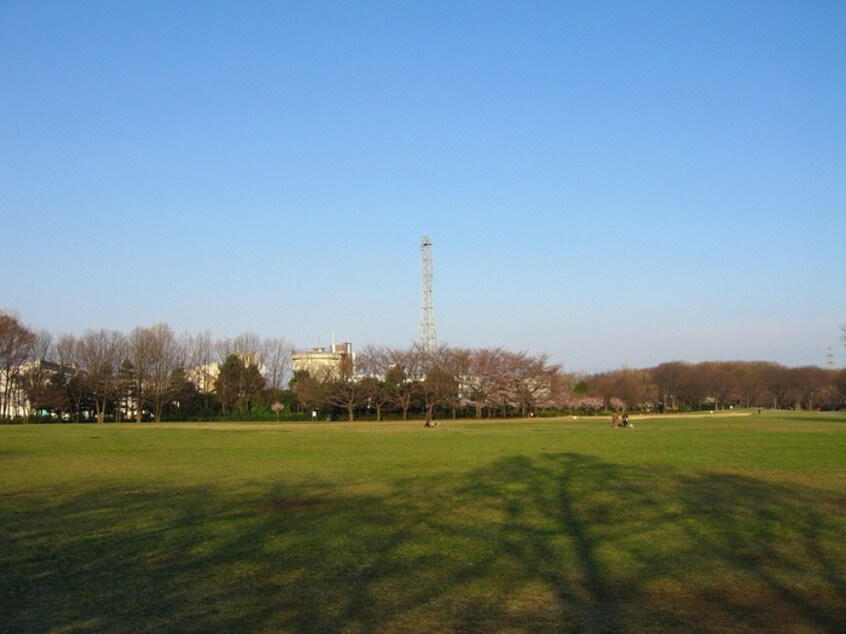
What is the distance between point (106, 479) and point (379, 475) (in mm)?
6501

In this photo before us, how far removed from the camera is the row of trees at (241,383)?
84.3 metres

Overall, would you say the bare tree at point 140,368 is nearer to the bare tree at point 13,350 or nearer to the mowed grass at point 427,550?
the bare tree at point 13,350

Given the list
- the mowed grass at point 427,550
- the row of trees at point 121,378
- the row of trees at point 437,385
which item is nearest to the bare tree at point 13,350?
the row of trees at point 121,378

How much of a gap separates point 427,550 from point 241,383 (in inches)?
3367

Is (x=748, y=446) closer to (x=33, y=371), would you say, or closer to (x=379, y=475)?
(x=379, y=475)

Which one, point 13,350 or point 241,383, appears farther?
point 241,383

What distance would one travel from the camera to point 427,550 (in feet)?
34.2

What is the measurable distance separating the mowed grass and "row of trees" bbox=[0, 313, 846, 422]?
64.7 meters

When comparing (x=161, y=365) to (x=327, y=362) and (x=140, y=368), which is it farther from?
(x=327, y=362)

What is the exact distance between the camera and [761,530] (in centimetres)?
1188

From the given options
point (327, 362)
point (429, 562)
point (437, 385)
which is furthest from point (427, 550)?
point (327, 362)

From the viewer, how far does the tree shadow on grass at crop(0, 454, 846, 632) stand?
7.29 meters

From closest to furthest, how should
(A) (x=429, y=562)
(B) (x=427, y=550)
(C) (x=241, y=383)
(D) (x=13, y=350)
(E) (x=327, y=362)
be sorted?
(A) (x=429, y=562), (B) (x=427, y=550), (D) (x=13, y=350), (C) (x=241, y=383), (E) (x=327, y=362)

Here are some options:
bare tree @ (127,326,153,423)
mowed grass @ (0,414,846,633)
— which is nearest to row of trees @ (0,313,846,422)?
bare tree @ (127,326,153,423)
